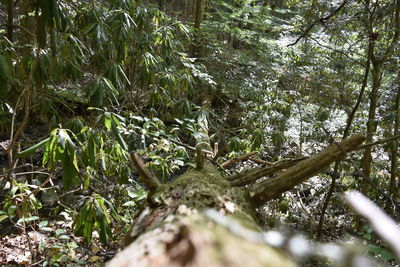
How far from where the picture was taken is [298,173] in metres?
1.35

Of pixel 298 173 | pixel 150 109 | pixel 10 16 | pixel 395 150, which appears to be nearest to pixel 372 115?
pixel 395 150

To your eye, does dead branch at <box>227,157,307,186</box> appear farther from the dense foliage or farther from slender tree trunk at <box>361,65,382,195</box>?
slender tree trunk at <box>361,65,382,195</box>

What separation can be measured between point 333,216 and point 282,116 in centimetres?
157

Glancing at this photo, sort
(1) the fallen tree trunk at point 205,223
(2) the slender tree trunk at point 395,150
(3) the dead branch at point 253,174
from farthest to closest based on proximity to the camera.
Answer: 1. (2) the slender tree trunk at point 395,150
2. (3) the dead branch at point 253,174
3. (1) the fallen tree trunk at point 205,223

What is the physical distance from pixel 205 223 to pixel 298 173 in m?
0.83

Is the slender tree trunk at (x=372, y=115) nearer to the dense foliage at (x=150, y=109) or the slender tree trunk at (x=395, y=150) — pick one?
the dense foliage at (x=150, y=109)

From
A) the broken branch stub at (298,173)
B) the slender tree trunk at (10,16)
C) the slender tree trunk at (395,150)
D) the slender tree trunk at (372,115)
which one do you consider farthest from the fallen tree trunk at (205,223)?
the slender tree trunk at (395,150)

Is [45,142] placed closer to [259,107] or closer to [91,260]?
[91,260]

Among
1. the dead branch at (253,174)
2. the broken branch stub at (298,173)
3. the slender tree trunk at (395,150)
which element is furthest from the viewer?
A: the slender tree trunk at (395,150)

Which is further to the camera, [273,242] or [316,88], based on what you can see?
[316,88]

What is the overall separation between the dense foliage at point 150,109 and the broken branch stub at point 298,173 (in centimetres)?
39

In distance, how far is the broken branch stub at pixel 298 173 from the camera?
1303 mm

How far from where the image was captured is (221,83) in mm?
5375

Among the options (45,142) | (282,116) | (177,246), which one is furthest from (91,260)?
(282,116)
